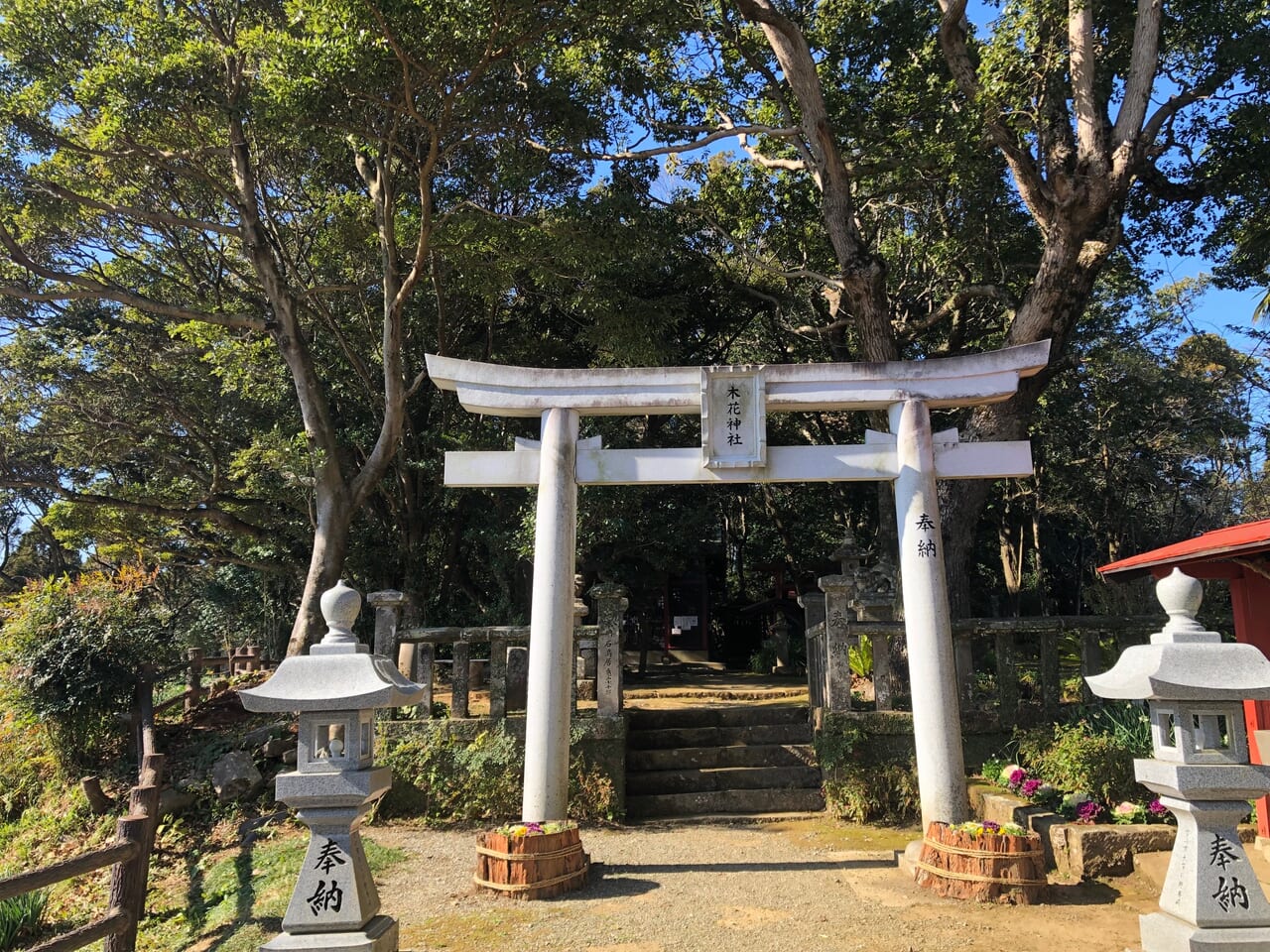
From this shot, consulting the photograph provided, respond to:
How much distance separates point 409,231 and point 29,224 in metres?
5.27

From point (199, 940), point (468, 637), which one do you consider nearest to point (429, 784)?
point (468, 637)

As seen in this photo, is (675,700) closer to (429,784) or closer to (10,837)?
(429,784)

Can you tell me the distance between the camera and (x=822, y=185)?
10.7 m

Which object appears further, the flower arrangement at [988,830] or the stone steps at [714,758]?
the stone steps at [714,758]

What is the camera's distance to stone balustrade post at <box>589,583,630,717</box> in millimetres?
8688

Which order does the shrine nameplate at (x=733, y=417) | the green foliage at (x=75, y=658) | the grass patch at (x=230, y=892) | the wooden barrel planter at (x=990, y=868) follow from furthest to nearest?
the green foliage at (x=75, y=658) < the shrine nameplate at (x=733, y=417) < the grass patch at (x=230, y=892) < the wooden barrel planter at (x=990, y=868)

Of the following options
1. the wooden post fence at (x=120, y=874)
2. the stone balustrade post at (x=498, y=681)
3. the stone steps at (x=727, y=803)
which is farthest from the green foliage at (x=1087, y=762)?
the wooden post fence at (x=120, y=874)

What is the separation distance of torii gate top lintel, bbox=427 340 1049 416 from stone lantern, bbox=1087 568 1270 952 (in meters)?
3.38

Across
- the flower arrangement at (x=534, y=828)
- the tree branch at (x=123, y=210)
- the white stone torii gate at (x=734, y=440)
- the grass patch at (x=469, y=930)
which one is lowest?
the grass patch at (x=469, y=930)

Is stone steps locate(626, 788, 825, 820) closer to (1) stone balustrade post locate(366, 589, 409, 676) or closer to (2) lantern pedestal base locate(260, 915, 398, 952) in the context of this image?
(1) stone balustrade post locate(366, 589, 409, 676)

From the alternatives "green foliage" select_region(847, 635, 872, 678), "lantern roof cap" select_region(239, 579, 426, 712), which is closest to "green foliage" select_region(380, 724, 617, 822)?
"green foliage" select_region(847, 635, 872, 678)

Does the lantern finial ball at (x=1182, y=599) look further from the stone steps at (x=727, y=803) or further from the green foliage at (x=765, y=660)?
the green foliage at (x=765, y=660)

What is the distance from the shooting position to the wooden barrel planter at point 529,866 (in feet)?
19.9

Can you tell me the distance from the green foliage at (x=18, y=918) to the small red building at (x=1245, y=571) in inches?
393
